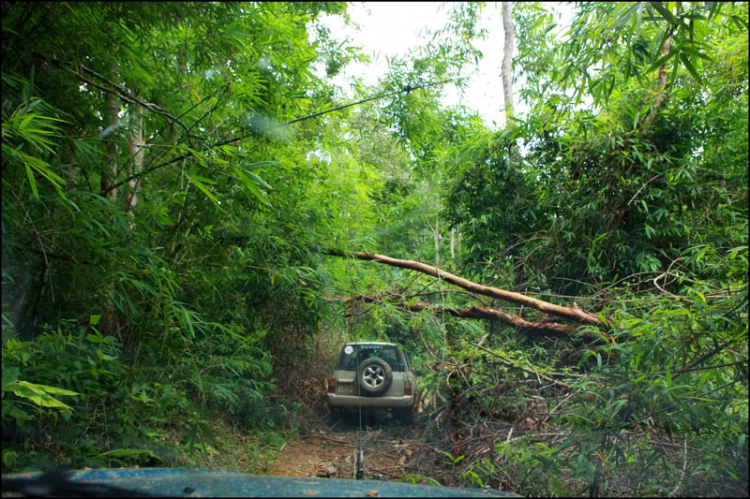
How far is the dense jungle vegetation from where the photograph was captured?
169cm

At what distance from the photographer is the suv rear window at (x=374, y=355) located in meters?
2.85

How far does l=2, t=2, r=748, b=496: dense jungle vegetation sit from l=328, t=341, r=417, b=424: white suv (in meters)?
0.11

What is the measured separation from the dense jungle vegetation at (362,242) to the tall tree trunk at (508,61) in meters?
0.09

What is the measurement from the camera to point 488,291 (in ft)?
9.91

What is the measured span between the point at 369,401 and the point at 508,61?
2297mm

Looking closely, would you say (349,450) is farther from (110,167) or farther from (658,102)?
(658,102)

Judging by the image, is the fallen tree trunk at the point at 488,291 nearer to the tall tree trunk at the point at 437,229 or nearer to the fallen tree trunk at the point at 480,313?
the fallen tree trunk at the point at 480,313

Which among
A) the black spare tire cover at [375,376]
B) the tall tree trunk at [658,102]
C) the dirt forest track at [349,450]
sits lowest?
the dirt forest track at [349,450]

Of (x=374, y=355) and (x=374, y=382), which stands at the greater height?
(x=374, y=355)

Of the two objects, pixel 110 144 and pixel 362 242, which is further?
pixel 362 242

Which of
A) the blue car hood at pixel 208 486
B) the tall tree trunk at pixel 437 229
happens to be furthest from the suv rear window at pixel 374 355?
the blue car hood at pixel 208 486

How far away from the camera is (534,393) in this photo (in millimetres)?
2543

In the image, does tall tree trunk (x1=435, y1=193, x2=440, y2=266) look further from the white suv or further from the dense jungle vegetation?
the white suv

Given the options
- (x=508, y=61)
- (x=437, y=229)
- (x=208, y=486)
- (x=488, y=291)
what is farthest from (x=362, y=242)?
(x=208, y=486)
